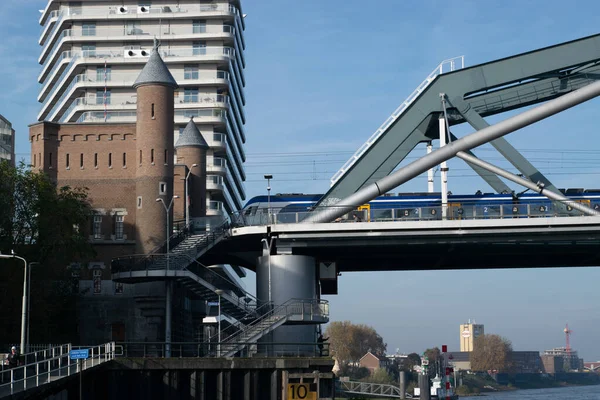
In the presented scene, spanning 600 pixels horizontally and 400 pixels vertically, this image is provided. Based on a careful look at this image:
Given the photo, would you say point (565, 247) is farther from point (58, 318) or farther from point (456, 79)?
point (58, 318)

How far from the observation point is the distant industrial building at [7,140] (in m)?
141

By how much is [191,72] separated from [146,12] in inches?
440

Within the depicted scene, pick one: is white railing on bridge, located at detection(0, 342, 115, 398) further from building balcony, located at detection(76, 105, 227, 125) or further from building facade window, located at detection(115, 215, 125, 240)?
building balcony, located at detection(76, 105, 227, 125)


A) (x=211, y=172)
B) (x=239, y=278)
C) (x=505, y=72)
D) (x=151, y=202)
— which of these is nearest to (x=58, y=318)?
(x=151, y=202)

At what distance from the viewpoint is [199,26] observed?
141500mm

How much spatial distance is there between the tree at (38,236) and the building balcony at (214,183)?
58.2m

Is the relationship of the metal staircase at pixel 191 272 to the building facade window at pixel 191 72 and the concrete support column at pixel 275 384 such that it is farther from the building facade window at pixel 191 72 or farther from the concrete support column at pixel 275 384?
the building facade window at pixel 191 72

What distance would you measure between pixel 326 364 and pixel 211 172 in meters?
83.2

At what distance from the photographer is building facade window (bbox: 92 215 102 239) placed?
275 ft

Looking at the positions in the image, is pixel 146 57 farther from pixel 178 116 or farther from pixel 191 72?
pixel 178 116

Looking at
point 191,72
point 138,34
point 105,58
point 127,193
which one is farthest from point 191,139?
point 138,34

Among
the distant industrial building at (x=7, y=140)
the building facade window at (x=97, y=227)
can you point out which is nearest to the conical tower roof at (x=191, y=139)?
the building facade window at (x=97, y=227)

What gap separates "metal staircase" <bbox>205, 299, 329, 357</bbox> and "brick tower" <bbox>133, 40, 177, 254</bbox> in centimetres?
1158

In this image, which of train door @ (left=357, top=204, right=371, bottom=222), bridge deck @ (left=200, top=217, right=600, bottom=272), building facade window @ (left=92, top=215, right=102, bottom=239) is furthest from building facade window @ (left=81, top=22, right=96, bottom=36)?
train door @ (left=357, top=204, right=371, bottom=222)
